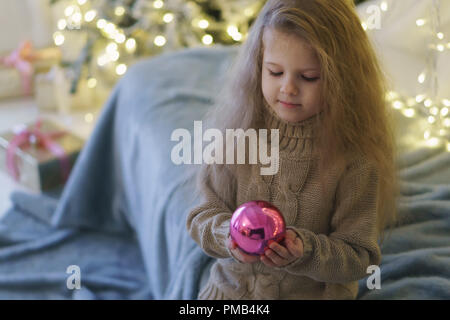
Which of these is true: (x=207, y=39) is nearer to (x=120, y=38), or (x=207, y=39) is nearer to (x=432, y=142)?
(x=120, y=38)

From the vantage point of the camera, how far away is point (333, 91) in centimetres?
52

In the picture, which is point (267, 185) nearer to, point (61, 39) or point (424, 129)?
point (424, 129)

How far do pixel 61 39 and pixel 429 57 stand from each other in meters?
1.60

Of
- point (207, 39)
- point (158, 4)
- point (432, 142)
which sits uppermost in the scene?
point (158, 4)

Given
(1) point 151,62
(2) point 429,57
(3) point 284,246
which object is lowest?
(3) point 284,246

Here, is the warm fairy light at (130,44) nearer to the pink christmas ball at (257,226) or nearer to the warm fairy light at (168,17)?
the warm fairy light at (168,17)

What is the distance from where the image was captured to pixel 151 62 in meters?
1.54

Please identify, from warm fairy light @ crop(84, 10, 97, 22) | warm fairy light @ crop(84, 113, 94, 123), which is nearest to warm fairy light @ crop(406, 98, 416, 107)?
warm fairy light @ crop(84, 10, 97, 22)

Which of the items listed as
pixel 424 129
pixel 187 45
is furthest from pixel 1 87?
pixel 424 129

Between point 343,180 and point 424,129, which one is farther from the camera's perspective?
point 424,129

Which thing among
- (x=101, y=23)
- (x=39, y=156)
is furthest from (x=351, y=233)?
(x=101, y=23)

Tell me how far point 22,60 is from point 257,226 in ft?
7.36

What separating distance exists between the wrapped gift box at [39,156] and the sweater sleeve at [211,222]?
118 cm

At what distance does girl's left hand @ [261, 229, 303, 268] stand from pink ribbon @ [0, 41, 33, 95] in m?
2.21
